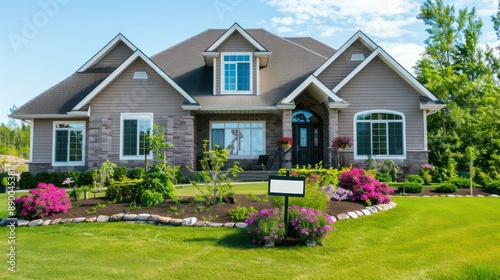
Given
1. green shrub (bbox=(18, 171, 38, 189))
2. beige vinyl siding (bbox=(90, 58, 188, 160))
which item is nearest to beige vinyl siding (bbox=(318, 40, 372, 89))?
beige vinyl siding (bbox=(90, 58, 188, 160))

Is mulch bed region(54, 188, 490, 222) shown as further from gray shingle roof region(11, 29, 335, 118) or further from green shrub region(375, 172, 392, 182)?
gray shingle roof region(11, 29, 335, 118)

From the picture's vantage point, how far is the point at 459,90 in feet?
71.0

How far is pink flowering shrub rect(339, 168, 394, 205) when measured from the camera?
936cm

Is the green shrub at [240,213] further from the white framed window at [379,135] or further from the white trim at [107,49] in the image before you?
the white trim at [107,49]

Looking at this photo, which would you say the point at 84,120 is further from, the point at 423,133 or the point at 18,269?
the point at 423,133

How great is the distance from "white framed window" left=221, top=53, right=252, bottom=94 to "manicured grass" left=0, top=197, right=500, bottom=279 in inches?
450

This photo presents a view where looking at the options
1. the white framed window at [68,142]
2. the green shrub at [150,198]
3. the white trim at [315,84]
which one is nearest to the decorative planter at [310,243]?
the green shrub at [150,198]

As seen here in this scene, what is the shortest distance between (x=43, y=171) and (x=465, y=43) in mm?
26156

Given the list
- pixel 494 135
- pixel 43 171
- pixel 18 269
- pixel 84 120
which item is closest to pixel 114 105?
pixel 84 120

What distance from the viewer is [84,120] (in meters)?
17.8

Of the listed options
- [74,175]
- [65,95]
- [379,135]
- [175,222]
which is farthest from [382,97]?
[65,95]

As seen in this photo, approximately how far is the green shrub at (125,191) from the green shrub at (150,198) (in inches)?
15.3

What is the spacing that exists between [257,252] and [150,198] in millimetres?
3534

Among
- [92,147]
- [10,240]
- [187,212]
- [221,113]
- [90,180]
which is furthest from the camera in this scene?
[221,113]
